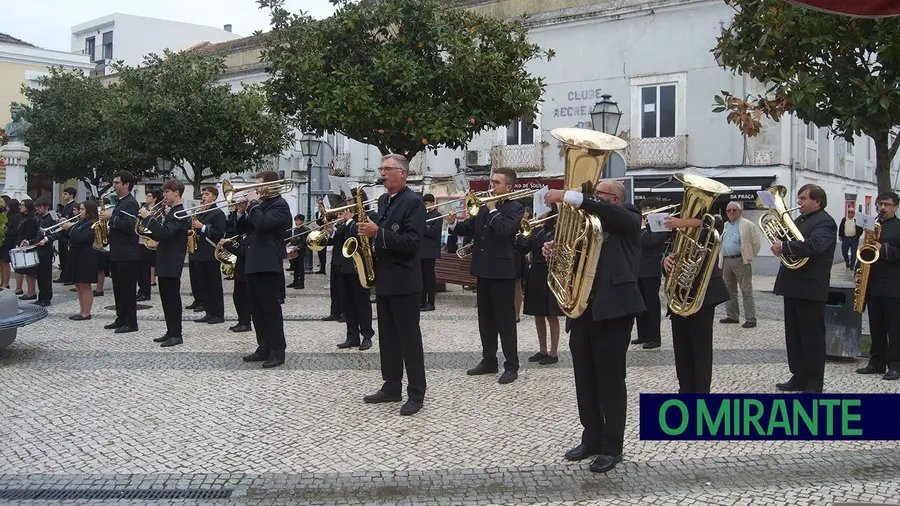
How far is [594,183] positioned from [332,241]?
5.65 metres

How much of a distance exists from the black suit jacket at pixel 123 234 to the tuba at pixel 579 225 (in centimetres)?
630

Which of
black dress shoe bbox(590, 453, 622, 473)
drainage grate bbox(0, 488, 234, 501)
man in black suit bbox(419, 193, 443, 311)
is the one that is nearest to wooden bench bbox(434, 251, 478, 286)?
man in black suit bbox(419, 193, 443, 311)

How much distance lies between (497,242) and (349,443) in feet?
8.58

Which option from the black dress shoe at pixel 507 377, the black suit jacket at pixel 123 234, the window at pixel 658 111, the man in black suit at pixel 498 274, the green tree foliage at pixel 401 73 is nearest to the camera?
the black dress shoe at pixel 507 377

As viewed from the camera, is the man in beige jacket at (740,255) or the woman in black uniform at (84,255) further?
the man in beige jacket at (740,255)

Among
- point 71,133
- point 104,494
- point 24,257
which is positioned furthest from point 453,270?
point 71,133

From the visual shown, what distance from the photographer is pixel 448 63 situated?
13.5m

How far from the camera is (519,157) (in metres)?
25.0

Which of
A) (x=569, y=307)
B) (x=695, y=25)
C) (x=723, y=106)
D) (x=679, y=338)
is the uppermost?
(x=695, y=25)

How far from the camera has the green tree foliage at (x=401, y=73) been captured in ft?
43.0

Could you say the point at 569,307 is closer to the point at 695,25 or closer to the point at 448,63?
the point at 448,63

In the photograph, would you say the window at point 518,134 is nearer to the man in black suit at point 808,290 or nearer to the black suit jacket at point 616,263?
the man in black suit at point 808,290

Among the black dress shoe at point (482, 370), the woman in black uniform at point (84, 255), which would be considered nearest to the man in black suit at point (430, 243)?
the black dress shoe at point (482, 370)

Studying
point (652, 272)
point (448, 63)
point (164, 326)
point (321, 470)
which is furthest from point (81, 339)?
point (448, 63)
